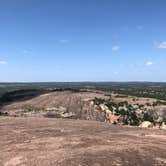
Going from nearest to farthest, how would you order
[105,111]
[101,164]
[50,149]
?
[101,164]
[50,149]
[105,111]

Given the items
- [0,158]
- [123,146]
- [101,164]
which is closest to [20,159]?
[0,158]

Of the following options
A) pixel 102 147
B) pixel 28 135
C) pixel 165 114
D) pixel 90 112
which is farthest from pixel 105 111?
pixel 102 147

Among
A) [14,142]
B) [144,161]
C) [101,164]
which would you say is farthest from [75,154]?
[14,142]

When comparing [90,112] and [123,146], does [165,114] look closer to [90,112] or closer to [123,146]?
[90,112]

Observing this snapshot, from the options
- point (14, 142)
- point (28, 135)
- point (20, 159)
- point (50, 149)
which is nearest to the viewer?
point (20, 159)

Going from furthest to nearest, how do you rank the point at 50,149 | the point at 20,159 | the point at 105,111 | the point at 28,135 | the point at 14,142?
the point at 105,111, the point at 28,135, the point at 14,142, the point at 50,149, the point at 20,159

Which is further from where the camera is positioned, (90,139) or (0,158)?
(90,139)

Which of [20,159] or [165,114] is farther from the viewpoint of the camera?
[165,114]

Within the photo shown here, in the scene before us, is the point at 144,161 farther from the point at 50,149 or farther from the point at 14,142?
the point at 14,142

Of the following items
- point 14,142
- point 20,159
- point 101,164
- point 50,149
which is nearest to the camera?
point 101,164
